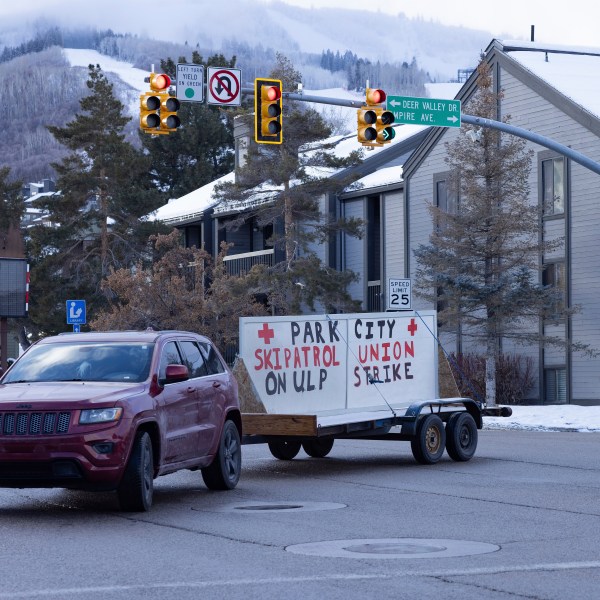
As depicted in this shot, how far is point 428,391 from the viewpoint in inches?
796

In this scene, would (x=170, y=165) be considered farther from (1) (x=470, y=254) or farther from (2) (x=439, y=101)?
(2) (x=439, y=101)

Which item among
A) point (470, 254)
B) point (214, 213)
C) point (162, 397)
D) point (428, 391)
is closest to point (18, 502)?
point (162, 397)

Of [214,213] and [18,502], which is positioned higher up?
[214,213]

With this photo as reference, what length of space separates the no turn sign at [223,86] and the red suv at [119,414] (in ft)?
27.2

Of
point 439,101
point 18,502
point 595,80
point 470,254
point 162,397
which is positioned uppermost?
point 595,80

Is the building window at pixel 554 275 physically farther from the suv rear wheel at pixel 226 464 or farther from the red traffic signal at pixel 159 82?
the suv rear wheel at pixel 226 464

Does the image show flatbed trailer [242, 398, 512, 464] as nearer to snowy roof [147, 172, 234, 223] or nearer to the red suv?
the red suv

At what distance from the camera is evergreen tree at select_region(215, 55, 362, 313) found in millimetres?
45906

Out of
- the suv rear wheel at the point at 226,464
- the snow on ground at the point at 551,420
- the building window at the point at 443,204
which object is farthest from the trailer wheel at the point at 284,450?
the building window at the point at 443,204

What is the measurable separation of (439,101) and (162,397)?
12885 millimetres

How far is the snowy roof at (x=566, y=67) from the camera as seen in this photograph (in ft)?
133

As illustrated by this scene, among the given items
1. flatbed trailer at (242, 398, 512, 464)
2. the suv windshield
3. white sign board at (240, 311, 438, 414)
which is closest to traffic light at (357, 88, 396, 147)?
white sign board at (240, 311, 438, 414)

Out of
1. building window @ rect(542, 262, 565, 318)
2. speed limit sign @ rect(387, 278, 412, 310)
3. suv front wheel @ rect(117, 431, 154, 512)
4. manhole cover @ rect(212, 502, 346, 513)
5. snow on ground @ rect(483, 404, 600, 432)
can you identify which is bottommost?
snow on ground @ rect(483, 404, 600, 432)

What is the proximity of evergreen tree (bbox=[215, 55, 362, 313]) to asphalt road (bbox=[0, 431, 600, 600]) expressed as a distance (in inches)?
1101
